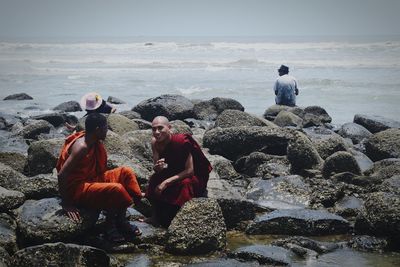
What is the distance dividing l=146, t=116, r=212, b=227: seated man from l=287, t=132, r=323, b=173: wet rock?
2546 mm

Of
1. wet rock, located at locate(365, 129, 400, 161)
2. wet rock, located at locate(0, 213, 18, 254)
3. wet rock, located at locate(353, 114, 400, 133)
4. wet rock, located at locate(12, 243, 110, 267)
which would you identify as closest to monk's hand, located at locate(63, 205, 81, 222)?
wet rock, located at locate(0, 213, 18, 254)

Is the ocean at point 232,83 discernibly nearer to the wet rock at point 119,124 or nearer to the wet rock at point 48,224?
the wet rock at point 119,124

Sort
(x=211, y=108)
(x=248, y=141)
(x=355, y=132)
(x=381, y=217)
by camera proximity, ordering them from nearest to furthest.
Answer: (x=381, y=217) → (x=248, y=141) → (x=355, y=132) → (x=211, y=108)

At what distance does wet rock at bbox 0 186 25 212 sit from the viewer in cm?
522

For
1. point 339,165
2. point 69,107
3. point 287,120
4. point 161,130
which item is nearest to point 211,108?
point 287,120

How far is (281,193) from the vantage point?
6879mm

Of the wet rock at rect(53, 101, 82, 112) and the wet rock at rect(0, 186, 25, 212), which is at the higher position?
the wet rock at rect(0, 186, 25, 212)

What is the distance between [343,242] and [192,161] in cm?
199

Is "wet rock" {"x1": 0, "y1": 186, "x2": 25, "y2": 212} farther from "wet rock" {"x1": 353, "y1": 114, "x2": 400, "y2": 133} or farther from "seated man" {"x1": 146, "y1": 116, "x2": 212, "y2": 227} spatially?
"wet rock" {"x1": 353, "y1": 114, "x2": 400, "y2": 133}

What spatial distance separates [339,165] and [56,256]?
519cm

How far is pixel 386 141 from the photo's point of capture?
9.30 meters

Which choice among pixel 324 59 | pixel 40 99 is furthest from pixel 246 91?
pixel 324 59

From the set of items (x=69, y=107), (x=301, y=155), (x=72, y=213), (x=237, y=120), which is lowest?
(x=69, y=107)

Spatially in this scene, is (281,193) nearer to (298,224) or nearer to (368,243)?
(298,224)
